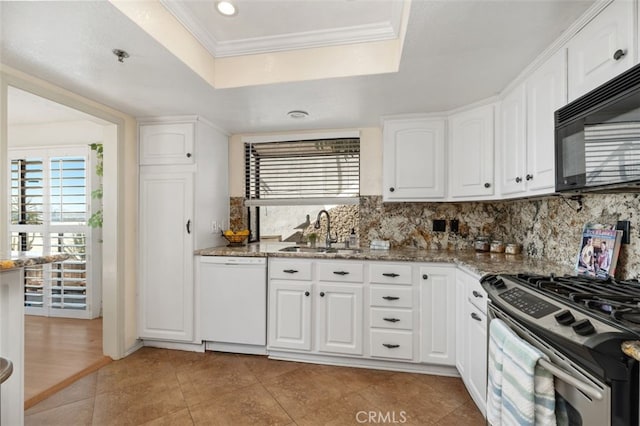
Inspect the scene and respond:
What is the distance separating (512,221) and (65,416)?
12.0 feet

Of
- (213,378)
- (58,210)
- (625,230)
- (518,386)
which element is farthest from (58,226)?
(625,230)

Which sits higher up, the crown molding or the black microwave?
the crown molding

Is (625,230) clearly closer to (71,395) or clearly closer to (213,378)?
(213,378)

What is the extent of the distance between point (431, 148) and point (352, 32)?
1.29 meters

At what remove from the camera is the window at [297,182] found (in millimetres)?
3395

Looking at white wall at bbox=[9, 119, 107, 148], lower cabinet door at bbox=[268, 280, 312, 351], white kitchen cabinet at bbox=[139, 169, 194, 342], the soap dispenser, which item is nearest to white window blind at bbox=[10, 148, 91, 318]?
white wall at bbox=[9, 119, 107, 148]

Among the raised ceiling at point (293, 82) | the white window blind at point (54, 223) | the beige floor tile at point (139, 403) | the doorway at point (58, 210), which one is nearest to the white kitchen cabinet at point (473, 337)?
the raised ceiling at point (293, 82)

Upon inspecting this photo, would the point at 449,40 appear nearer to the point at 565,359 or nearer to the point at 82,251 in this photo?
the point at 565,359

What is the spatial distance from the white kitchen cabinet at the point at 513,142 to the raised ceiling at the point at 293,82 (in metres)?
0.15

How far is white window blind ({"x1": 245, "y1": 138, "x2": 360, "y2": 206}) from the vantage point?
3396 millimetres

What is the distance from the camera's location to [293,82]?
2.18 metres

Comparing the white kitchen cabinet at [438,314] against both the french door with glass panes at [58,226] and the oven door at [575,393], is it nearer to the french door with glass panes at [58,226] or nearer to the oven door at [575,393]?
the oven door at [575,393]

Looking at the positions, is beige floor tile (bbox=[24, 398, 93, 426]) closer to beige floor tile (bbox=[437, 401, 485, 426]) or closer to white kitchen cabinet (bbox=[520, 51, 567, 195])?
beige floor tile (bbox=[437, 401, 485, 426])

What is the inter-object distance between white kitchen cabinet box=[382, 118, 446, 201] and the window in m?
0.50
